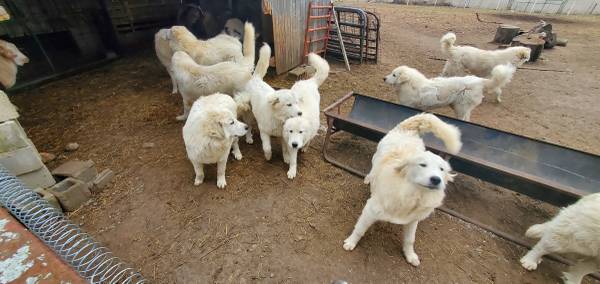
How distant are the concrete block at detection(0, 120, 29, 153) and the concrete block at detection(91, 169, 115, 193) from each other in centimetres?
92

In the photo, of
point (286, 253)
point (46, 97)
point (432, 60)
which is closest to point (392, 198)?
point (286, 253)

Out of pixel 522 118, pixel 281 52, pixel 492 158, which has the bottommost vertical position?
pixel 522 118

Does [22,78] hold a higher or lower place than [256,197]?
higher

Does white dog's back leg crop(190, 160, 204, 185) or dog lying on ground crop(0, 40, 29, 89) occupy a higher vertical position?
dog lying on ground crop(0, 40, 29, 89)

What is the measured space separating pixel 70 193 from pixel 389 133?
→ 4.43 metres

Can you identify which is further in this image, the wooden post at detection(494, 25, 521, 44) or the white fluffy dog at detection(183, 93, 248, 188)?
the wooden post at detection(494, 25, 521, 44)

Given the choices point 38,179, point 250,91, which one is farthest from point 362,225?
point 38,179

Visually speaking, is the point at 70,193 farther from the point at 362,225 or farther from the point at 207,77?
the point at 362,225

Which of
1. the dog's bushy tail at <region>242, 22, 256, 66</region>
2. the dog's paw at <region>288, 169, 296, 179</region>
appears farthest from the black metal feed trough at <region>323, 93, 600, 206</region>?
the dog's bushy tail at <region>242, 22, 256, 66</region>

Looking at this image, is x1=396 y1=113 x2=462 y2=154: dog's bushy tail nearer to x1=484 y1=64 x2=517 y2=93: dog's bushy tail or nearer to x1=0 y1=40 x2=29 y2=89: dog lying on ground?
x1=484 y1=64 x2=517 y2=93: dog's bushy tail

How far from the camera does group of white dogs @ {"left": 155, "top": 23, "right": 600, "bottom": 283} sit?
8.23ft

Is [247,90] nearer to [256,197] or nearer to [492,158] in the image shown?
[256,197]

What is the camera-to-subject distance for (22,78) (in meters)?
6.87

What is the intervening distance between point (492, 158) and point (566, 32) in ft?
56.1
